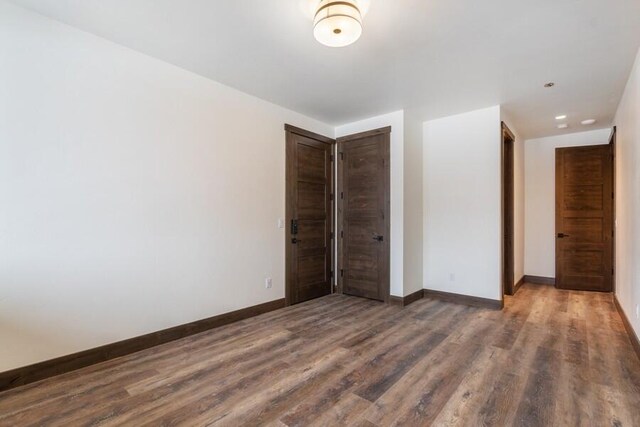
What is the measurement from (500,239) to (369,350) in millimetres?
2420

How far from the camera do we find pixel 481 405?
1958 millimetres

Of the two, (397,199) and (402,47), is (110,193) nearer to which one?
(402,47)

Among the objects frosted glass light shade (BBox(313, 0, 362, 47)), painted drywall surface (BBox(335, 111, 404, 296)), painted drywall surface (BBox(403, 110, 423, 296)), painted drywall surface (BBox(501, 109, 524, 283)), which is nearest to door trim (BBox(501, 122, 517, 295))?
painted drywall surface (BBox(501, 109, 524, 283))

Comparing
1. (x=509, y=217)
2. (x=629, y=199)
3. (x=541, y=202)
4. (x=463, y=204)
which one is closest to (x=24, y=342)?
(x=463, y=204)

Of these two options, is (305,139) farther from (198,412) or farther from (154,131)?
(198,412)

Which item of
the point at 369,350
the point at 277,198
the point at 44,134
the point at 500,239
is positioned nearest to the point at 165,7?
the point at 44,134

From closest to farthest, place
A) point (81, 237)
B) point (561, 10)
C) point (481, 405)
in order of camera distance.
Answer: point (481, 405)
point (561, 10)
point (81, 237)

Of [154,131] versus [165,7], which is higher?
[165,7]

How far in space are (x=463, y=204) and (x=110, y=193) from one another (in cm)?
415

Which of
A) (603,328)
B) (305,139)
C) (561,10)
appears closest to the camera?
(561,10)

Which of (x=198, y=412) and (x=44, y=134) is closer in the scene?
(x=198, y=412)

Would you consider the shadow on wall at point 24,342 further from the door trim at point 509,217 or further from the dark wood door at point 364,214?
the door trim at point 509,217

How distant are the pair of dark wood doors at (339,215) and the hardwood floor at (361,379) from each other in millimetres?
984

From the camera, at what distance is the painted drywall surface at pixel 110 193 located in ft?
7.13
